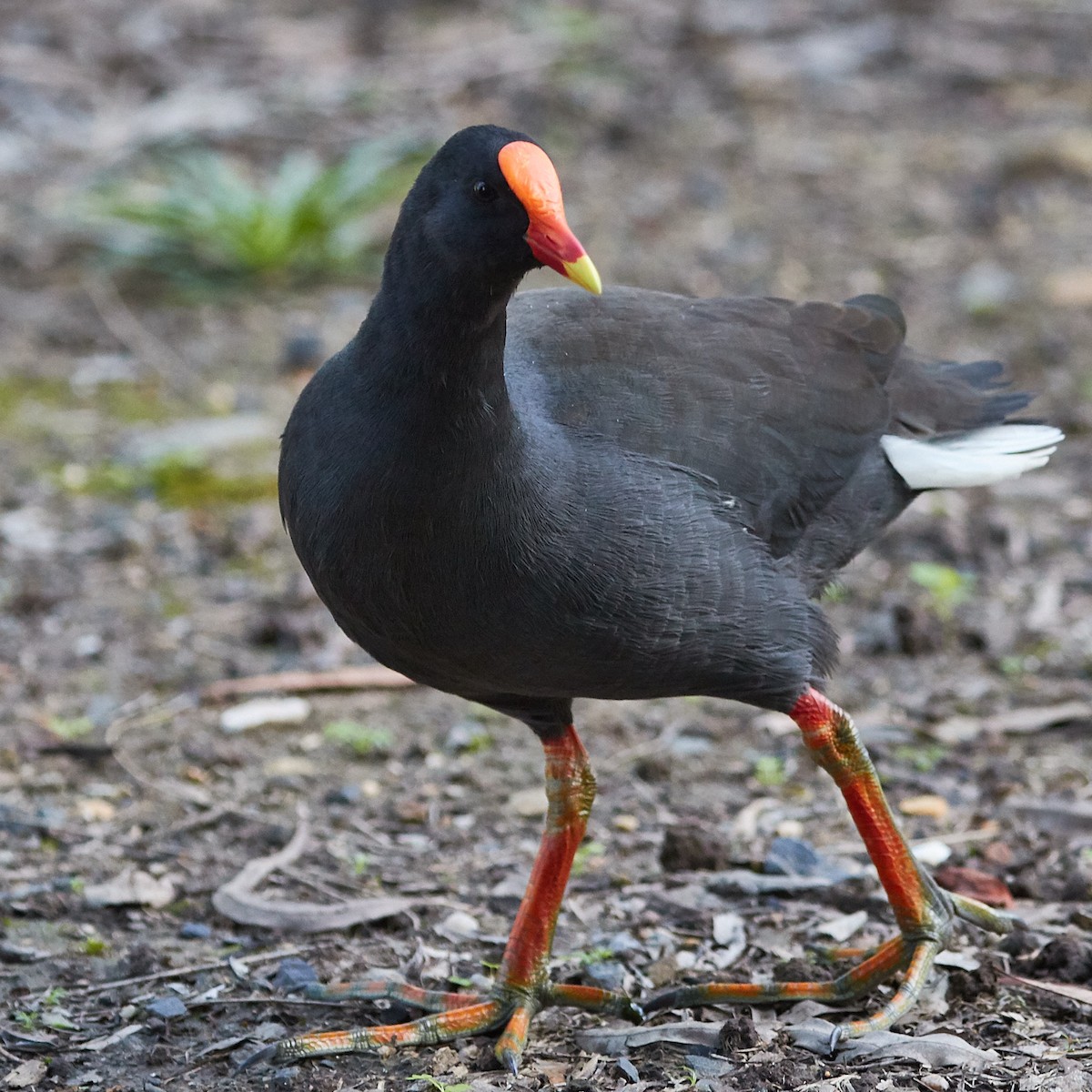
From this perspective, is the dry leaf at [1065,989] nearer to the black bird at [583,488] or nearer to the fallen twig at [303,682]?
the black bird at [583,488]

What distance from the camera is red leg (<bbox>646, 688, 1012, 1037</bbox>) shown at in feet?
12.1

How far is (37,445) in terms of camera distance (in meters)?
6.81

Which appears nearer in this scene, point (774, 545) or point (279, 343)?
point (774, 545)

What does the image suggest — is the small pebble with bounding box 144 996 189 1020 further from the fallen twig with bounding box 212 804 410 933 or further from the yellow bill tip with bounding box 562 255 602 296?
the yellow bill tip with bounding box 562 255 602 296

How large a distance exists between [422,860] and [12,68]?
22.4 ft

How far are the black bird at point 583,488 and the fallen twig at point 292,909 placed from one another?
14.5 inches

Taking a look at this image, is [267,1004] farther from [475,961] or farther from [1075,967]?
[1075,967]

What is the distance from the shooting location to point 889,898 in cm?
378

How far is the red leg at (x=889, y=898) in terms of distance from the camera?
12.1ft

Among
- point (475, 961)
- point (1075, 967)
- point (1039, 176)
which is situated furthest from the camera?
point (1039, 176)

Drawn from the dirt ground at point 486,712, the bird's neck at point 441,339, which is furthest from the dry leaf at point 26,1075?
the bird's neck at point 441,339

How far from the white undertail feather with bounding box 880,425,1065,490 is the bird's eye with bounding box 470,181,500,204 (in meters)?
1.46

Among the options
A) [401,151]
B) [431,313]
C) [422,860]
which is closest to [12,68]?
[401,151]

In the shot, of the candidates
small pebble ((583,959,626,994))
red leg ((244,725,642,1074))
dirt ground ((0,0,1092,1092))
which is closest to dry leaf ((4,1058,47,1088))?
dirt ground ((0,0,1092,1092))
